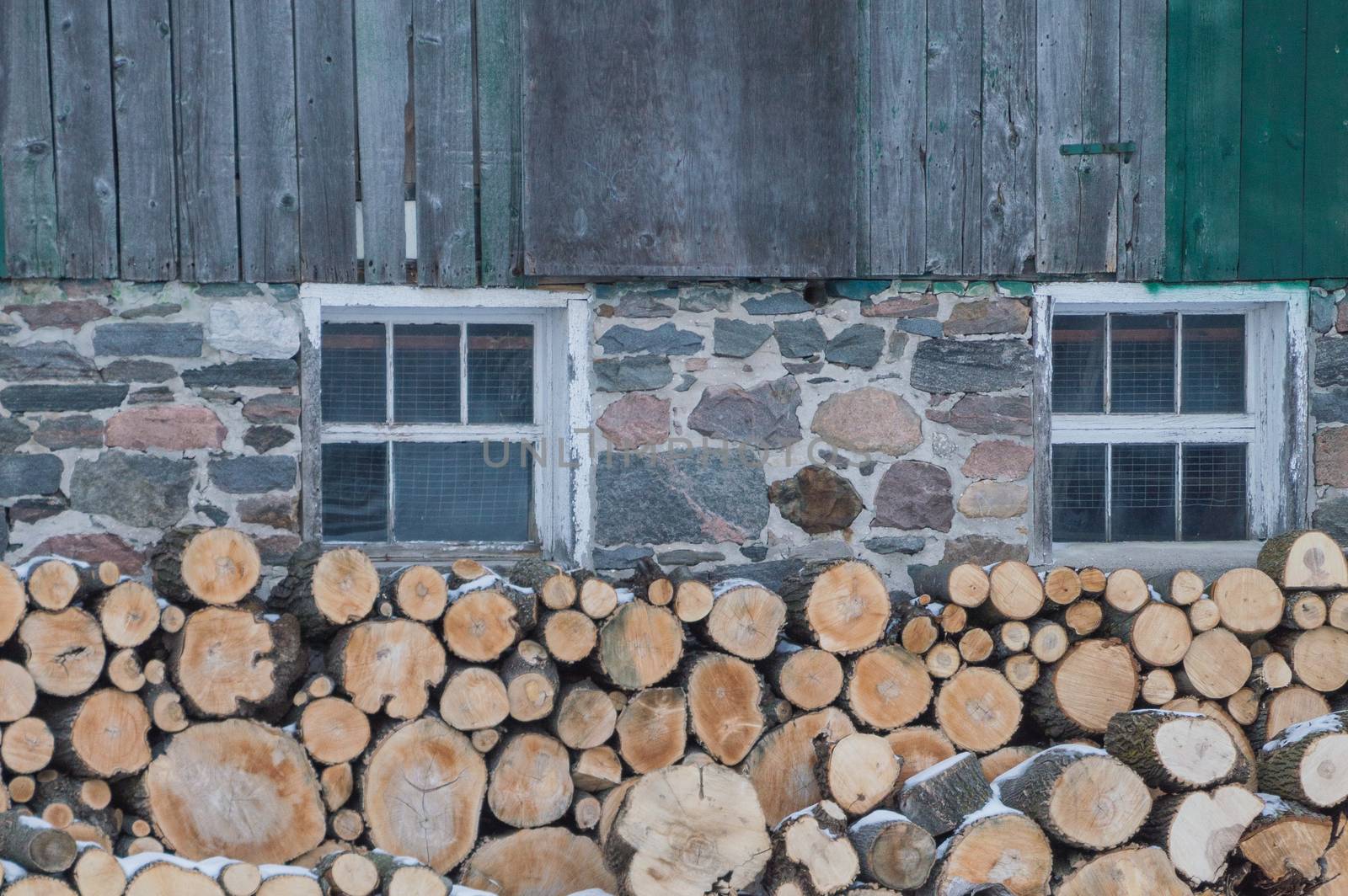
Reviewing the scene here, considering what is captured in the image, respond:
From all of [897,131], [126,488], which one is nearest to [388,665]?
[126,488]

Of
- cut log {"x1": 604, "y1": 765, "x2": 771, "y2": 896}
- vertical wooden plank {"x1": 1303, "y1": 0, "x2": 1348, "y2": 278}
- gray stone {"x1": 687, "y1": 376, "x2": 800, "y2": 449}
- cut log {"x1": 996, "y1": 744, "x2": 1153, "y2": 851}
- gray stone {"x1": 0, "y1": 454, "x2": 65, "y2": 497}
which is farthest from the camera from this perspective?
vertical wooden plank {"x1": 1303, "y1": 0, "x2": 1348, "y2": 278}

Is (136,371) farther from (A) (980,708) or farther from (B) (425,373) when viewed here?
(A) (980,708)

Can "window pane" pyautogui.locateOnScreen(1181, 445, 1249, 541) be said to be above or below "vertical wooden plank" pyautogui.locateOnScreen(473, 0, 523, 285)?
below

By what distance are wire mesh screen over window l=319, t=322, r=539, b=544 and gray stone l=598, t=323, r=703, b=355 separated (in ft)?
1.36

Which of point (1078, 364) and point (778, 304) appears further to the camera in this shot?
point (1078, 364)

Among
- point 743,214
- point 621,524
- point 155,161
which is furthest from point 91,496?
point 743,214

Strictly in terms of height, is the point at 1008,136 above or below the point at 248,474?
above

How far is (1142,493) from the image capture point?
5570 mm

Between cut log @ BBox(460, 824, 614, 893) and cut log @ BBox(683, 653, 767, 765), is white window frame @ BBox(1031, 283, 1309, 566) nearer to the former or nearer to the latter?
cut log @ BBox(683, 653, 767, 765)

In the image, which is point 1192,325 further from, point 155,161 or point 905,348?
point 155,161

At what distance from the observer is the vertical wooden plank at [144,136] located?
4875 mm

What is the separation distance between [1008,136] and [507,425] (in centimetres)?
234

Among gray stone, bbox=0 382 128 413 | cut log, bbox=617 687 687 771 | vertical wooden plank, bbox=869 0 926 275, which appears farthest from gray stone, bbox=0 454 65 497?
vertical wooden plank, bbox=869 0 926 275

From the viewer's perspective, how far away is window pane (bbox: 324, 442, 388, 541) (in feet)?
17.1
